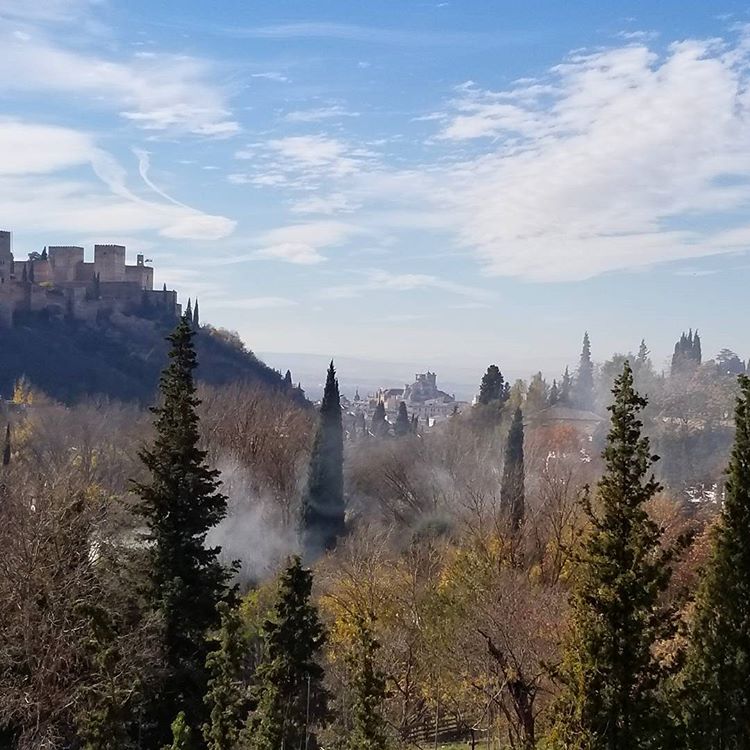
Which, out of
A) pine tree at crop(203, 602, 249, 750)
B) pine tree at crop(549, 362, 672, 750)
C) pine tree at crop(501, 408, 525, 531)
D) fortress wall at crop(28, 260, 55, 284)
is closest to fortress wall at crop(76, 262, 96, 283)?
fortress wall at crop(28, 260, 55, 284)

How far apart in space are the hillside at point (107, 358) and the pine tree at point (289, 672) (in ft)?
223

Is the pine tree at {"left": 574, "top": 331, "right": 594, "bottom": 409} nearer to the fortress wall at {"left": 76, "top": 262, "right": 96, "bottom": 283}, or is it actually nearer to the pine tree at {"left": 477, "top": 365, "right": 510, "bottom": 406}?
the pine tree at {"left": 477, "top": 365, "right": 510, "bottom": 406}

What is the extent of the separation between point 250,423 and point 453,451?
11689 mm

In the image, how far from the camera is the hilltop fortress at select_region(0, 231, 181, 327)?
94562 mm

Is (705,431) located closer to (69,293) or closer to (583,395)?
(583,395)

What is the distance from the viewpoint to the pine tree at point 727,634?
11.9m

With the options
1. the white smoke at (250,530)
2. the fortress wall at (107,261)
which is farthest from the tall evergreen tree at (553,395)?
the fortress wall at (107,261)

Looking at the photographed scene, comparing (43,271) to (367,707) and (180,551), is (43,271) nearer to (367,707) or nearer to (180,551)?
(180,551)

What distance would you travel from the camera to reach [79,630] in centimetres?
1354

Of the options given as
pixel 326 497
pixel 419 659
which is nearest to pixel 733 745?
pixel 419 659

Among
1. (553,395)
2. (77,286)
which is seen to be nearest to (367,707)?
(553,395)

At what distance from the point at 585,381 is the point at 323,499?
69.6m

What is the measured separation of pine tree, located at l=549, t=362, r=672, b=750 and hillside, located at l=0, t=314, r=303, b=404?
232 ft

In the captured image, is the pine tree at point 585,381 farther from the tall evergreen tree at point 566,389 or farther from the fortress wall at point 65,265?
the fortress wall at point 65,265
